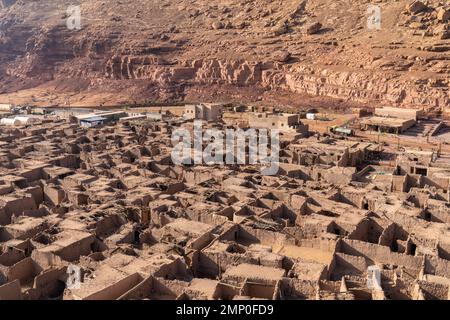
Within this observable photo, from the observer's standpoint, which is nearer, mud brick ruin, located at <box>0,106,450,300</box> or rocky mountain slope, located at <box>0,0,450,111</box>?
mud brick ruin, located at <box>0,106,450,300</box>

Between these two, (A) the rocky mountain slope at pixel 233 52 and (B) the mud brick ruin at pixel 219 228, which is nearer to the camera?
(B) the mud brick ruin at pixel 219 228

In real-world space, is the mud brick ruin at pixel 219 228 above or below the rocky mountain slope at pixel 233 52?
below

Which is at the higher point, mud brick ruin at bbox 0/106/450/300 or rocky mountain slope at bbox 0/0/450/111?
rocky mountain slope at bbox 0/0/450/111

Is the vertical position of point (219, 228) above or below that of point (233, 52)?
below

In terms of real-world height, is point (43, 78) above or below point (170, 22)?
below
